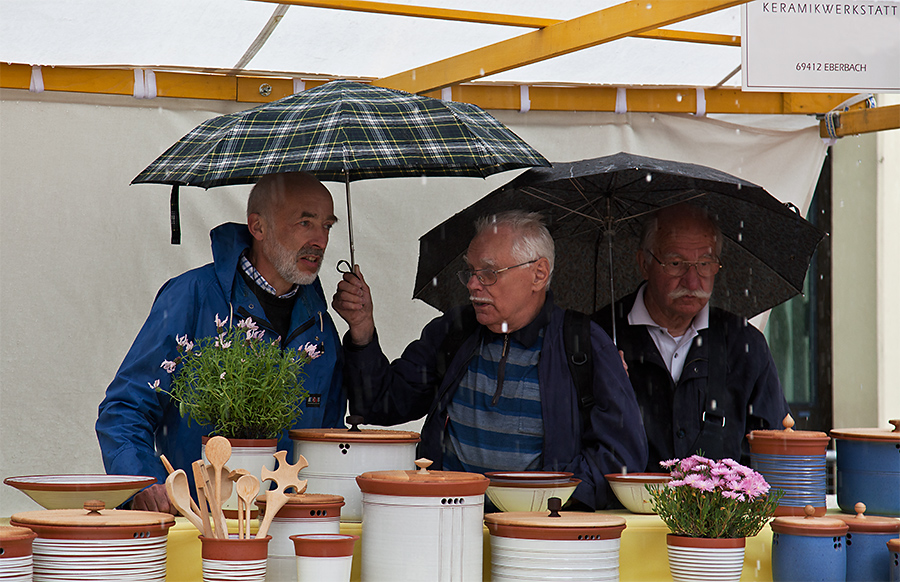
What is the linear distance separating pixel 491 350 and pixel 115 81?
2.09 meters

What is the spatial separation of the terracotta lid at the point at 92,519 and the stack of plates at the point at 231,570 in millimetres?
128

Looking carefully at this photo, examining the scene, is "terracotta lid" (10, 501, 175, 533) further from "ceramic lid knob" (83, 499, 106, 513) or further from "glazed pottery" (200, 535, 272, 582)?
"glazed pottery" (200, 535, 272, 582)

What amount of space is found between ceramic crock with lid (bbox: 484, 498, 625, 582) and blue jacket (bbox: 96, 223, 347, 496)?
818 millimetres

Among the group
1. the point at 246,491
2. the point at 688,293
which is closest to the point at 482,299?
the point at 688,293

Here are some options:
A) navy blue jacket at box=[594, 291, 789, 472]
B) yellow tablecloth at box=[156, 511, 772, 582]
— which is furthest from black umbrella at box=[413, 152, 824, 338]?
yellow tablecloth at box=[156, 511, 772, 582]

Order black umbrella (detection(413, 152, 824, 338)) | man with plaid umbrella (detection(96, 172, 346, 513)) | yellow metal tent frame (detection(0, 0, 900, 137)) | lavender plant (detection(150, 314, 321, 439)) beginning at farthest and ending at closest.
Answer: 1. black umbrella (detection(413, 152, 824, 338))
2. yellow metal tent frame (detection(0, 0, 900, 137))
3. man with plaid umbrella (detection(96, 172, 346, 513))
4. lavender plant (detection(150, 314, 321, 439))

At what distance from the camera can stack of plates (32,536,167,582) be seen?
1.86 metres

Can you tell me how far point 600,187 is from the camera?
3676 millimetres

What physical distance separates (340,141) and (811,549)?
157 cm

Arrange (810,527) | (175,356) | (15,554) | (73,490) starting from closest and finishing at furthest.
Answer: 1. (15,554)
2. (73,490)
3. (810,527)
4. (175,356)

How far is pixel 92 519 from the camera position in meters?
1.90

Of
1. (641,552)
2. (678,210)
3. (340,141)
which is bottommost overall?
(641,552)

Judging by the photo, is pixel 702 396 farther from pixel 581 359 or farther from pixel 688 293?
pixel 581 359

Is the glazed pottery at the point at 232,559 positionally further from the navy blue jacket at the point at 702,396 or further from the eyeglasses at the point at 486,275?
the navy blue jacket at the point at 702,396
